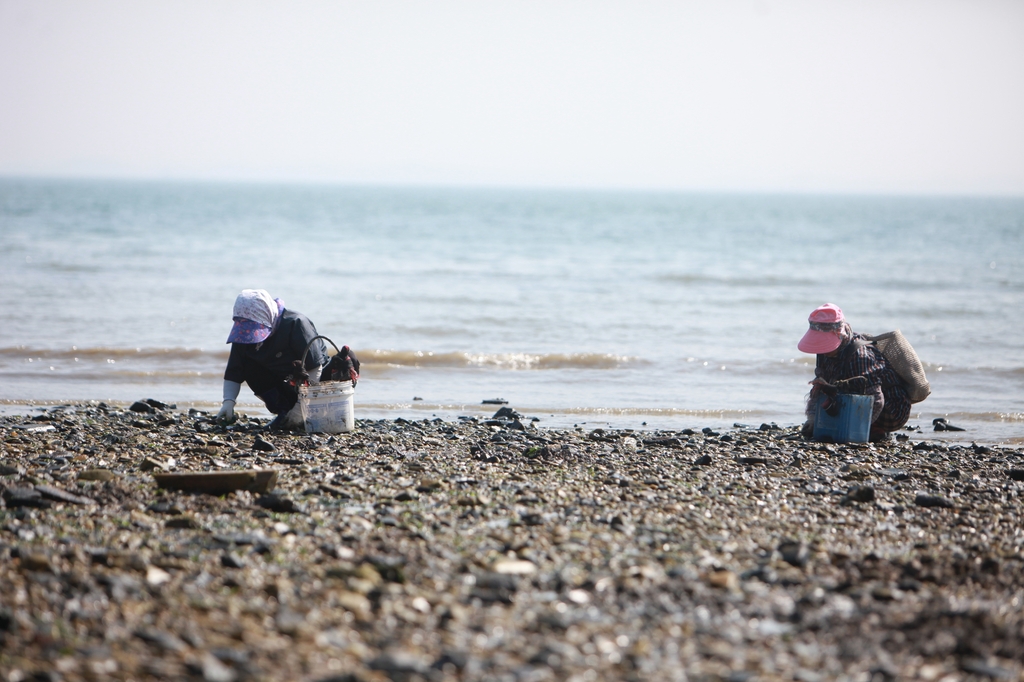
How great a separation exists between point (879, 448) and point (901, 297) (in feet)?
58.8

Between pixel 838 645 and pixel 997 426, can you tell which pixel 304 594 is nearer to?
pixel 838 645

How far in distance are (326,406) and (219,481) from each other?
7.88ft

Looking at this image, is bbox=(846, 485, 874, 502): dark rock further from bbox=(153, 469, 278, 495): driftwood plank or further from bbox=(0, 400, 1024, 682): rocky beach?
bbox=(153, 469, 278, 495): driftwood plank

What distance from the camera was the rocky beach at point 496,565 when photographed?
12.7ft

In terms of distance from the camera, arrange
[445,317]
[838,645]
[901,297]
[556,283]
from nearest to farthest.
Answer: [838,645]
[445,317]
[901,297]
[556,283]

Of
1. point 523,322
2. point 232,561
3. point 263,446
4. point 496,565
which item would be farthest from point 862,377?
point 523,322

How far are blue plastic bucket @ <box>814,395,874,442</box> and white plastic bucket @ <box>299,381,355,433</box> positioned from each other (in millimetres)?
4664

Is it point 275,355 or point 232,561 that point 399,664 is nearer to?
point 232,561

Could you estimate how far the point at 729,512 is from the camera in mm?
6281

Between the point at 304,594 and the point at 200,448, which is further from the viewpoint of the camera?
the point at 200,448

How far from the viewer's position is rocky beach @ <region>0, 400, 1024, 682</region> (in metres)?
3.87

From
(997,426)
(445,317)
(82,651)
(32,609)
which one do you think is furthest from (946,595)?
(445,317)

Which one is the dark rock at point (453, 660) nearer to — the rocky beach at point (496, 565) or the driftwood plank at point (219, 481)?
the rocky beach at point (496, 565)

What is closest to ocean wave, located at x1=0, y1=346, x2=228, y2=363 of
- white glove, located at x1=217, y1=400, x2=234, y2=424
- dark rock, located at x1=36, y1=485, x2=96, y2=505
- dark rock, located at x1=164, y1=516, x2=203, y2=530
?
white glove, located at x1=217, y1=400, x2=234, y2=424
